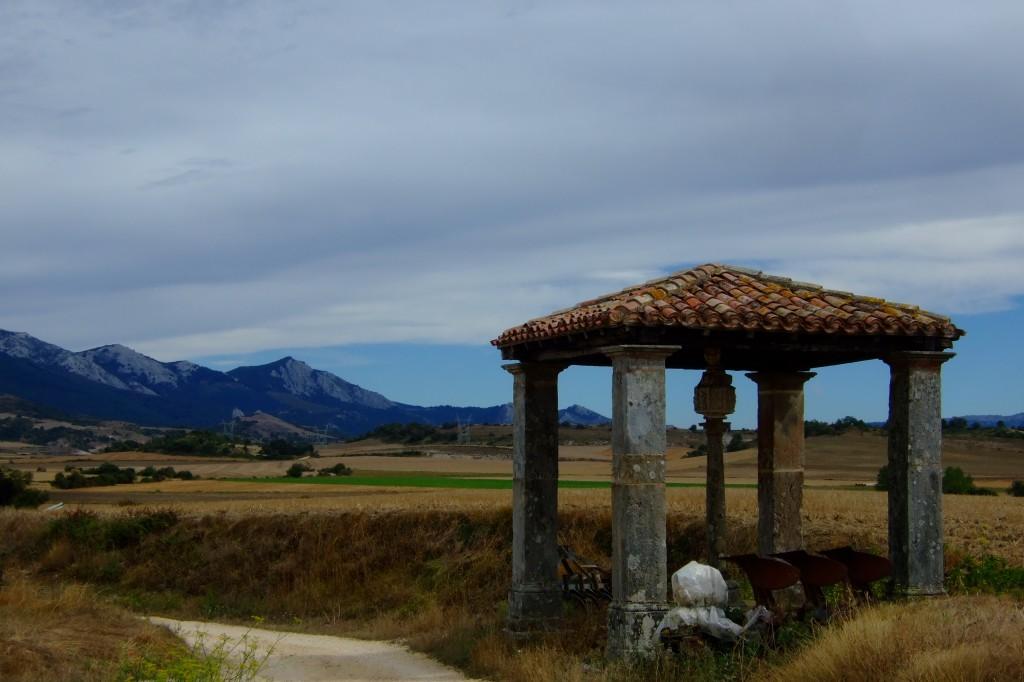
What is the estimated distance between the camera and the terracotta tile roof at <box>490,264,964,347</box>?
1298cm

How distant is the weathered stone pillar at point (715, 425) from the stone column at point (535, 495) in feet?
7.26

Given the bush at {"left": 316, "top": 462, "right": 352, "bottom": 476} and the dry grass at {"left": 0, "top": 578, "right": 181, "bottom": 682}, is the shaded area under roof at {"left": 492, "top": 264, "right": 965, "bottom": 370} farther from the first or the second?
the bush at {"left": 316, "top": 462, "right": 352, "bottom": 476}

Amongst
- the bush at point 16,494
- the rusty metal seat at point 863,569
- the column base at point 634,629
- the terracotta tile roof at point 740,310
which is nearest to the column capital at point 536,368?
the terracotta tile roof at point 740,310

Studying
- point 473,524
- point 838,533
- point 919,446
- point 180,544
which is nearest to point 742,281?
point 919,446

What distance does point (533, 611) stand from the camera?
15.8 meters

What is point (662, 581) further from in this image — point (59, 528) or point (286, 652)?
point (59, 528)

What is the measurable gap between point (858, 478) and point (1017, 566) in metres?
38.2

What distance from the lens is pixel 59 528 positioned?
3105cm

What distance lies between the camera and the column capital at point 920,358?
13953 mm

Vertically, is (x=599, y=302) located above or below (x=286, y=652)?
above

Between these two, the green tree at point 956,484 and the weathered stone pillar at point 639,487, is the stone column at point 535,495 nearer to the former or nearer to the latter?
the weathered stone pillar at point 639,487

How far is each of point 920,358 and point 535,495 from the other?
17.9 ft

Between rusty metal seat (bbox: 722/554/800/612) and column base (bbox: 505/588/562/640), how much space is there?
3918mm

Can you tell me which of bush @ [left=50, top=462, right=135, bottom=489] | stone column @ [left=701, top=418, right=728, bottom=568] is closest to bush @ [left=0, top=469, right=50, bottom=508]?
bush @ [left=50, top=462, right=135, bottom=489]
